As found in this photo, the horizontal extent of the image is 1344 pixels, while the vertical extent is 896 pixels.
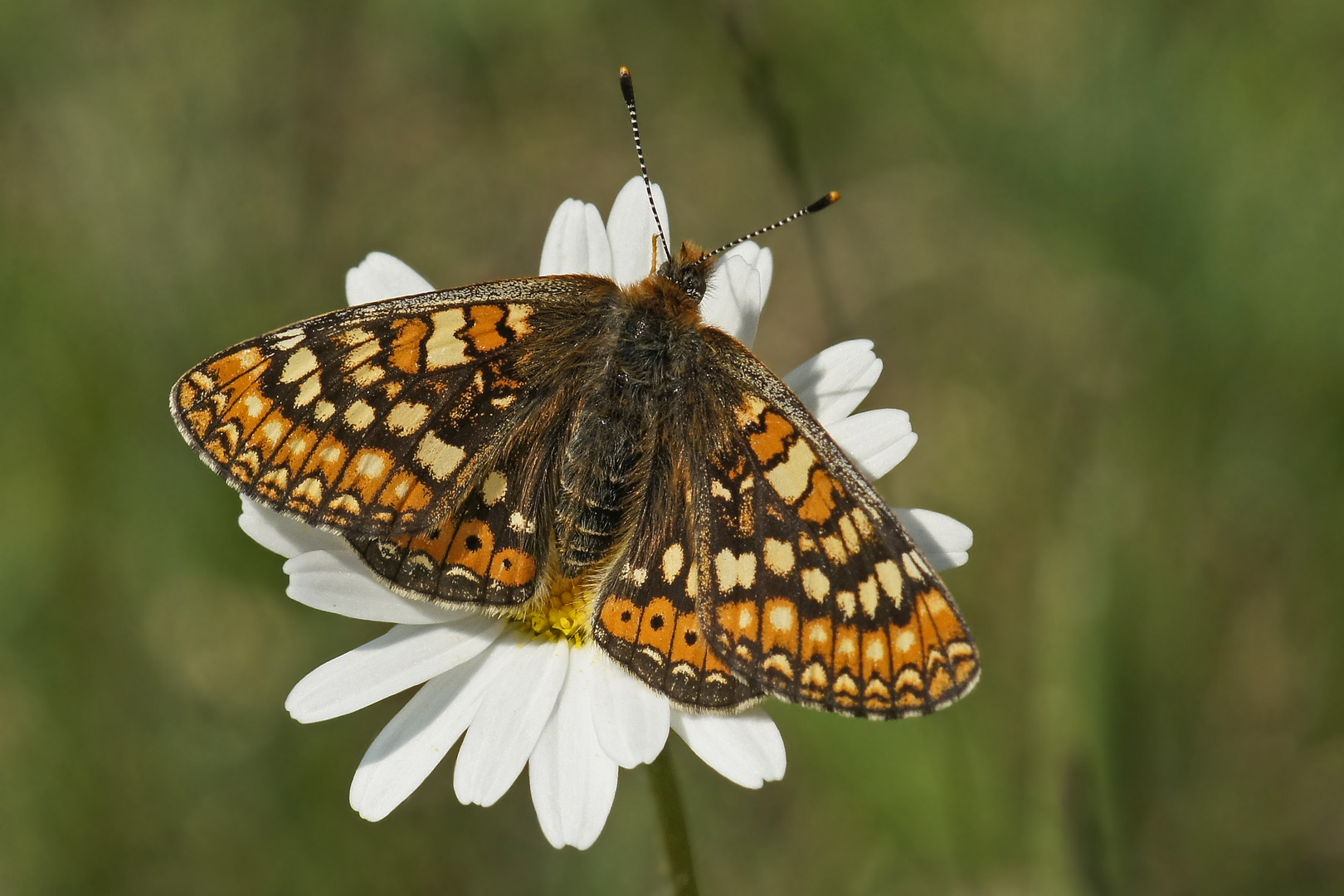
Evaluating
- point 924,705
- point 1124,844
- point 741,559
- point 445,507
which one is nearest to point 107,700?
point 445,507

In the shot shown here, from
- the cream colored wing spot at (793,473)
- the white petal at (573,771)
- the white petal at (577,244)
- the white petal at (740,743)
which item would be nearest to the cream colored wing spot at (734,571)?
the cream colored wing spot at (793,473)

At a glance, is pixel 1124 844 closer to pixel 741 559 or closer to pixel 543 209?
pixel 741 559

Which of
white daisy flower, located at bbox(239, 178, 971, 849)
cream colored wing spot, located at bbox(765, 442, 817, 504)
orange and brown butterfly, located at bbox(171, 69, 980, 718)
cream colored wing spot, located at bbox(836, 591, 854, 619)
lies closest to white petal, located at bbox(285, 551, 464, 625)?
white daisy flower, located at bbox(239, 178, 971, 849)

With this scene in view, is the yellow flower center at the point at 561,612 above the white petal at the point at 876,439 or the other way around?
the other way around

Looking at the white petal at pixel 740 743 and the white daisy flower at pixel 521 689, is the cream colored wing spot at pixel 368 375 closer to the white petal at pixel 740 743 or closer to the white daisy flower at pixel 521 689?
the white daisy flower at pixel 521 689

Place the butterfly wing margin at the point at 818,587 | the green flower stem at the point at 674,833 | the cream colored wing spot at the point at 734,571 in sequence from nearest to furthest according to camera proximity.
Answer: the butterfly wing margin at the point at 818,587 < the cream colored wing spot at the point at 734,571 < the green flower stem at the point at 674,833

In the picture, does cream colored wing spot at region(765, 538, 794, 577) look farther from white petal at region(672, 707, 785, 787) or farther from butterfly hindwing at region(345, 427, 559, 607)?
butterfly hindwing at region(345, 427, 559, 607)
